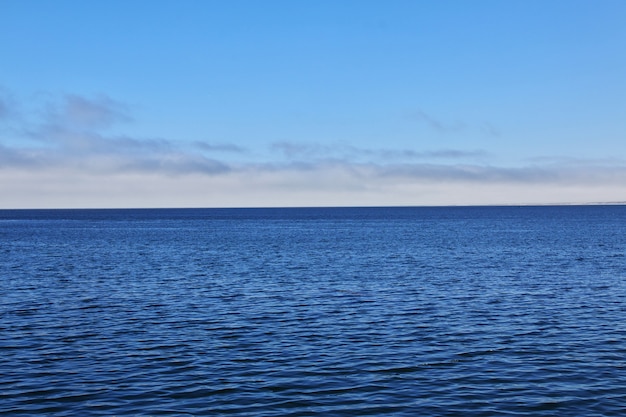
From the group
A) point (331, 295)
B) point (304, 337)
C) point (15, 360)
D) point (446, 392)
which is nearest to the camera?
point (446, 392)

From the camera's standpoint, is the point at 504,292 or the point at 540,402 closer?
the point at 540,402

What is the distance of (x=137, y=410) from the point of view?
74.1 feet

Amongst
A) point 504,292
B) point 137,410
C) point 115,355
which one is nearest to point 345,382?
point 137,410

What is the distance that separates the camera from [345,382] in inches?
1017

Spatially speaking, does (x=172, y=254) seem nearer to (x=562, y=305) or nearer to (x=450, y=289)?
(x=450, y=289)

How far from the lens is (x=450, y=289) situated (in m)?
53.2

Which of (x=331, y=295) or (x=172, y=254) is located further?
(x=172, y=254)

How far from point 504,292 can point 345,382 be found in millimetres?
29053

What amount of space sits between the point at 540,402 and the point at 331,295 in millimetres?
27690

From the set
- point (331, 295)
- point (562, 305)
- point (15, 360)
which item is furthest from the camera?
point (331, 295)

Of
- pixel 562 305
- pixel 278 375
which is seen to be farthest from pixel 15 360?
pixel 562 305

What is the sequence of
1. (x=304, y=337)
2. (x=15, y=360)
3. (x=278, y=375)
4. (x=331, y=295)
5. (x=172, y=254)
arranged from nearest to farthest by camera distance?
(x=278, y=375) < (x=15, y=360) < (x=304, y=337) < (x=331, y=295) < (x=172, y=254)

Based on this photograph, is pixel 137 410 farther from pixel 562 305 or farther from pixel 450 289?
pixel 450 289

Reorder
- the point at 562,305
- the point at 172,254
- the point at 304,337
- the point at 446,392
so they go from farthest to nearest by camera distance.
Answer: the point at 172,254 → the point at 562,305 → the point at 304,337 → the point at 446,392
